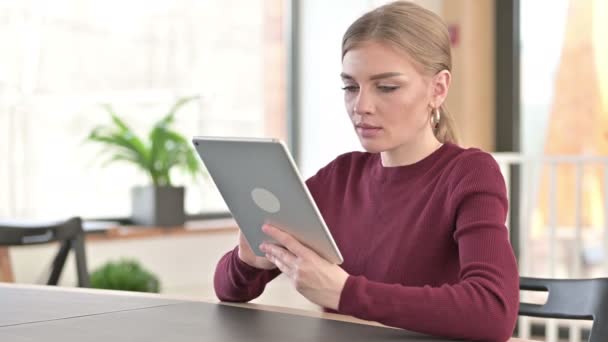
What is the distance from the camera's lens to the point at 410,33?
1.71 metres

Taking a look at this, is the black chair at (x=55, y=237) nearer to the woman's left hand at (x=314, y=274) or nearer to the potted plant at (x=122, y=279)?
the potted plant at (x=122, y=279)

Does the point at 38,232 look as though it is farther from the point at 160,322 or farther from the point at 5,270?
the point at 160,322

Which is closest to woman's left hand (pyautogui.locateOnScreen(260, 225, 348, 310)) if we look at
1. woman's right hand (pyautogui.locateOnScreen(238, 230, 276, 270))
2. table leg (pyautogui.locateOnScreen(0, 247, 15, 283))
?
woman's right hand (pyautogui.locateOnScreen(238, 230, 276, 270))

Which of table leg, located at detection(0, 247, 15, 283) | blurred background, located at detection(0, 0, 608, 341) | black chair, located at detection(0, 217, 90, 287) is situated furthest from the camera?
blurred background, located at detection(0, 0, 608, 341)

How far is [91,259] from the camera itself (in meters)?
3.63

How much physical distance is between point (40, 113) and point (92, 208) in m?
0.46

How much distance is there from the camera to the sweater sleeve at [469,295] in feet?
4.66

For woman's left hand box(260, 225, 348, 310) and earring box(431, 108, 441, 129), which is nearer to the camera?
woman's left hand box(260, 225, 348, 310)

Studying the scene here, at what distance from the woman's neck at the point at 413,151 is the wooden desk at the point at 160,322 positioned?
1.27 ft

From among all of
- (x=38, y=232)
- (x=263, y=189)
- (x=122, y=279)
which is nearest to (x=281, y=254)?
(x=263, y=189)

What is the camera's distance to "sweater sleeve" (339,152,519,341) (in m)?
1.42

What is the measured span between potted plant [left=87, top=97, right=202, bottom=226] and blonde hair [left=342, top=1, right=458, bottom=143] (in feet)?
7.02

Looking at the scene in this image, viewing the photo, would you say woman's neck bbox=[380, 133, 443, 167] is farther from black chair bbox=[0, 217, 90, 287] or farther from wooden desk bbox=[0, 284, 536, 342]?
black chair bbox=[0, 217, 90, 287]

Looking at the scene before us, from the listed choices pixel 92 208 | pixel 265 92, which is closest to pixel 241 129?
pixel 265 92
